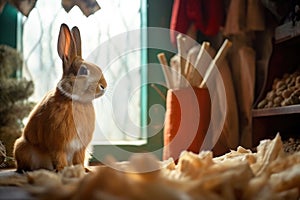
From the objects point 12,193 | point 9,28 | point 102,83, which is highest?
point 9,28

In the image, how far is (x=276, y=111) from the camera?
1082 millimetres

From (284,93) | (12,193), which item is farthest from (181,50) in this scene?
(12,193)

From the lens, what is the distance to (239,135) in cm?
130

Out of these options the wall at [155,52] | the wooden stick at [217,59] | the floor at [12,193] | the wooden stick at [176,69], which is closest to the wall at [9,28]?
the wall at [155,52]

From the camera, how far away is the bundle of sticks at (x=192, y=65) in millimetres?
1228

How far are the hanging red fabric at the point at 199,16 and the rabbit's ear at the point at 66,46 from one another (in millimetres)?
604

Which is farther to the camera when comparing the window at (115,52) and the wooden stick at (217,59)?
the window at (115,52)

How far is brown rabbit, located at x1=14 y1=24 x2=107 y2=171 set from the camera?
0.78m

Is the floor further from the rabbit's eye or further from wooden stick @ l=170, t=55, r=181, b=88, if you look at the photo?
wooden stick @ l=170, t=55, r=181, b=88

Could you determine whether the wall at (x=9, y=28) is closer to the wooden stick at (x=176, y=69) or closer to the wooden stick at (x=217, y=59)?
the wooden stick at (x=176, y=69)

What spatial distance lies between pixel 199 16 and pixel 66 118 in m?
0.71

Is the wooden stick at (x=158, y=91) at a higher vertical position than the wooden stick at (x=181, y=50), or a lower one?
lower

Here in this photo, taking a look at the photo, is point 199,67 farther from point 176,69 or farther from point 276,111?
point 276,111

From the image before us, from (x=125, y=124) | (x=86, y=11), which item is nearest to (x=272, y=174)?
(x=86, y=11)
